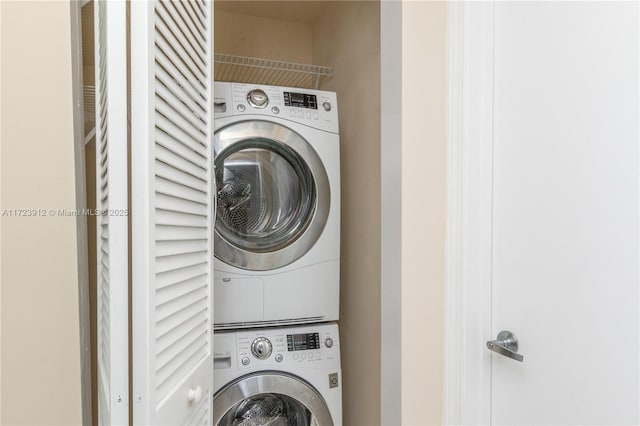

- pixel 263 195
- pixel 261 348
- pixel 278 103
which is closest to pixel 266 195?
pixel 263 195

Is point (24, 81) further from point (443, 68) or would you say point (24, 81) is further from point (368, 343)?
point (368, 343)

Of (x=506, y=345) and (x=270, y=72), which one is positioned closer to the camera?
(x=506, y=345)

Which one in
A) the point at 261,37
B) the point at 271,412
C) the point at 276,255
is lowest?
the point at 271,412

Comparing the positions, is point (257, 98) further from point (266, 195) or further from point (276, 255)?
point (276, 255)

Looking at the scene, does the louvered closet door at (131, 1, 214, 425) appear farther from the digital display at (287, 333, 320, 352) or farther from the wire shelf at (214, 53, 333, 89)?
the wire shelf at (214, 53, 333, 89)

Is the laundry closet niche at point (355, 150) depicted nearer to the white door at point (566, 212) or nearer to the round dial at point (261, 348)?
the round dial at point (261, 348)

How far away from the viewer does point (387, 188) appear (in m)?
1.23

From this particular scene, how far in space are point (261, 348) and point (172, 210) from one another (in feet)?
2.86

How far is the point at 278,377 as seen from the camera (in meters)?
1.55

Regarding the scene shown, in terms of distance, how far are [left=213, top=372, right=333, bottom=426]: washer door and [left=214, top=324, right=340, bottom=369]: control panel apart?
59mm

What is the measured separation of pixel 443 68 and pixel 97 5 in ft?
2.94

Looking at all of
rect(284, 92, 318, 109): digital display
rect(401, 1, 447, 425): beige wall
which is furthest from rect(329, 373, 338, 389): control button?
rect(284, 92, 318, 109): digital display

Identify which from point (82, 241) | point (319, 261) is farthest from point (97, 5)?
point (319, 261)

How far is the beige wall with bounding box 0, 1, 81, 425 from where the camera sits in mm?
772
